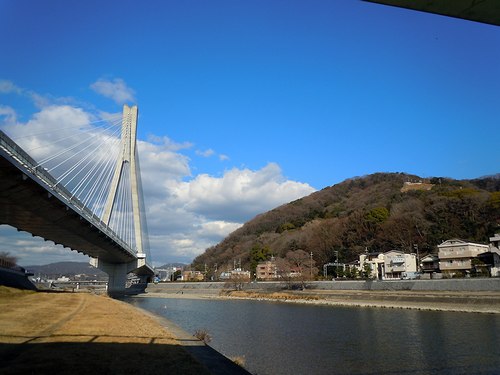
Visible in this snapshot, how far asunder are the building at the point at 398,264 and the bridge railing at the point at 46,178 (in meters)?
40.9

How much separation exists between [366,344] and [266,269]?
235ft

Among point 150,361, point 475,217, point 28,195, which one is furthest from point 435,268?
point 150,361

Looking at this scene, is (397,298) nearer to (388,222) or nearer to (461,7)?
(388,222)

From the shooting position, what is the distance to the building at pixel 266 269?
8681 cm

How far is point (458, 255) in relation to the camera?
1999 inches

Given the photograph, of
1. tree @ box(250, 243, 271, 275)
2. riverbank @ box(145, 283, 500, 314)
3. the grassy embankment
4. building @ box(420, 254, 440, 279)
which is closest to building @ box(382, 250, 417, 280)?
building @ box(420, 254, 440, 279)

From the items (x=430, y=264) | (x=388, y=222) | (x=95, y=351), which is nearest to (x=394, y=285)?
(x=430, y=264)

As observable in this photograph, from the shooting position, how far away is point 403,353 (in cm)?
1573

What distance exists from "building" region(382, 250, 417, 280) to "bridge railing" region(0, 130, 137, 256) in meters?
40.9

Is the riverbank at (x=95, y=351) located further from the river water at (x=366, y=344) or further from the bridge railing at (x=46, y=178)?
the bridge railing at (x=46, y=178)

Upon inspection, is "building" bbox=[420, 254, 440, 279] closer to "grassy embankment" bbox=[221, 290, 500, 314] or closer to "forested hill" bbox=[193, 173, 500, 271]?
"forested hill" bbox=[193, 173, 500, 271]

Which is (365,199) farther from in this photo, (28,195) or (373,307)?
(28,195)

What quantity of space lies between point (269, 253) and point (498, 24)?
3632 inches

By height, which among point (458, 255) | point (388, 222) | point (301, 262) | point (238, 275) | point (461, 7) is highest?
point (388, 222)
